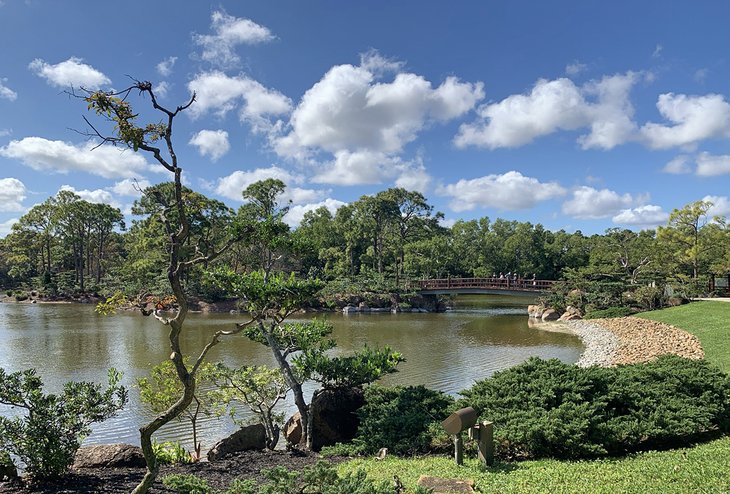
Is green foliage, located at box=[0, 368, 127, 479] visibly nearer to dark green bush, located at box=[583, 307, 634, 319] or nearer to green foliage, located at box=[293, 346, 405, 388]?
green foliage, located at box=[293, 346, 405, 388]

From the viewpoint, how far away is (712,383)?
6.33 m

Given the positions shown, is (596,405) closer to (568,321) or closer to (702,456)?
(702,456)

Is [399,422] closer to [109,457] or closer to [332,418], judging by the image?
[332,418]

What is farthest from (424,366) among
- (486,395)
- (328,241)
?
(328,241)

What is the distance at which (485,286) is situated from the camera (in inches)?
1378

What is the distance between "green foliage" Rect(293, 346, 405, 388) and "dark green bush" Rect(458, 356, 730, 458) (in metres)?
1.37

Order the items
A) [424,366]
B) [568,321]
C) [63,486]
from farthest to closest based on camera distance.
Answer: [568,321]
[424,366]
[63,486]

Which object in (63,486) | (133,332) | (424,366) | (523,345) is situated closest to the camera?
(63,486)

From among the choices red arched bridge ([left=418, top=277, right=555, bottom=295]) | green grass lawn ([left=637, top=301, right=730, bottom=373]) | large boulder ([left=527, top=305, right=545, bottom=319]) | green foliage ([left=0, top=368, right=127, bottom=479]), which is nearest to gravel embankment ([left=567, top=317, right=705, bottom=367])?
green grass lawn ([left=637, top=301, right=730, bottom=373])

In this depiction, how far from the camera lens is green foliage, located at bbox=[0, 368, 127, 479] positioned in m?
4.84

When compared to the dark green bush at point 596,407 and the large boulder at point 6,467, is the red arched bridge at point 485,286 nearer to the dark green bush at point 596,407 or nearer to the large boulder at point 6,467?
the dark green bush at point 596,407

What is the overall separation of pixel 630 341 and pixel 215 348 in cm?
1603

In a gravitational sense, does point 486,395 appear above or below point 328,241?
below

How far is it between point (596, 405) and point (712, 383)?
218 cm
